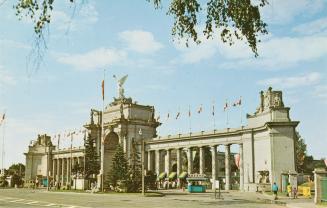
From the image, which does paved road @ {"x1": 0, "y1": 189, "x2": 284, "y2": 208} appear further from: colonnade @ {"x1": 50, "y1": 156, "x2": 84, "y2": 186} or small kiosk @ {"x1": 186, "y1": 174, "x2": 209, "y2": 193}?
colonnade @ {"x1": 50, "y1": 156, "x2": 84, "y2": 186}

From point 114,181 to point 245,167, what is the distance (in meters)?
22.8

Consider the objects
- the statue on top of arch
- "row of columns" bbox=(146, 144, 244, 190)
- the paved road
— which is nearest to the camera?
the paved road

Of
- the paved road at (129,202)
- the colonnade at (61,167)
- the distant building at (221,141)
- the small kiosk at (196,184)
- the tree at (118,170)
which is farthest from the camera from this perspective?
the colonnade at (61,167)

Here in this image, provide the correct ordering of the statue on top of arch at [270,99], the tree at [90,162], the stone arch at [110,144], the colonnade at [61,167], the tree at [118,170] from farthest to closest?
the colonnade at [61,167]
the stone arch at [110,144]
the tree at [90,162]
the statue on top of arch at [270,99]
the tree at [118,170]

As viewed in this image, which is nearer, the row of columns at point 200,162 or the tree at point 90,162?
the row of columns at point 200,162

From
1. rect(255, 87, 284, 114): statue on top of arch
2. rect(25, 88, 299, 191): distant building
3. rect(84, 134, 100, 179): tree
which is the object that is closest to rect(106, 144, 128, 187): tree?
rect(25, 88, 299, 191): distant building

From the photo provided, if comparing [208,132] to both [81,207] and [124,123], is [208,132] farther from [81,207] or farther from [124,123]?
[81,207]

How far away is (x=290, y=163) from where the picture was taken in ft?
198

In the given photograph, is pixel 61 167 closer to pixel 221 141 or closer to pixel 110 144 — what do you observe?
pixel 110 144

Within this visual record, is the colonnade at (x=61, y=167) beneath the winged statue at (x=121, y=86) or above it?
beneath

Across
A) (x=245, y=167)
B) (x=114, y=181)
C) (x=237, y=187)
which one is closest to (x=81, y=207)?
(x=114, y=181)

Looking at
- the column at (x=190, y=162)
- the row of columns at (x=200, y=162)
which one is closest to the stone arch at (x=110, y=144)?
the row of columns at (x=200, y=162)

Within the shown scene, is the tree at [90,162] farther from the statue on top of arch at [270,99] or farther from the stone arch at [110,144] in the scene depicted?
the statue on top of arch at [270,99]

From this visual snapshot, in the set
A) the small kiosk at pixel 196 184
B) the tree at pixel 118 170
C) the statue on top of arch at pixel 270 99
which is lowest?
the small kiosk at pixel 196 184
